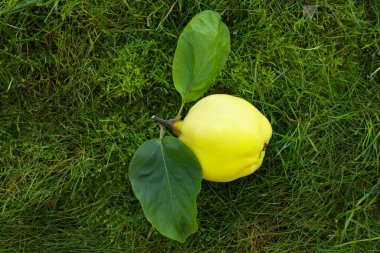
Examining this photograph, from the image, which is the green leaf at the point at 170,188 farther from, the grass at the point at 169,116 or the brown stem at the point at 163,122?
the grass at the point at 169,116

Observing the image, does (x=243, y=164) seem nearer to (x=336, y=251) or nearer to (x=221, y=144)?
(x=221, y=144)

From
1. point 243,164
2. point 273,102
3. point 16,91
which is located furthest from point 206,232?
point 16,91

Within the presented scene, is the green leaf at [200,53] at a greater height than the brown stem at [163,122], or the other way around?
the green leaf at [200,53]

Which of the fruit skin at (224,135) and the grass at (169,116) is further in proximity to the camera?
the grass at (169,116)

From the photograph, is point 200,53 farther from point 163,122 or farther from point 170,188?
point 170,188

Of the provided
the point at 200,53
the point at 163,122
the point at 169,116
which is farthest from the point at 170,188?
the point at 200,53

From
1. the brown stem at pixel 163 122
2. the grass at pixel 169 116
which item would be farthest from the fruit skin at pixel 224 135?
the grass at pixel 169 116
